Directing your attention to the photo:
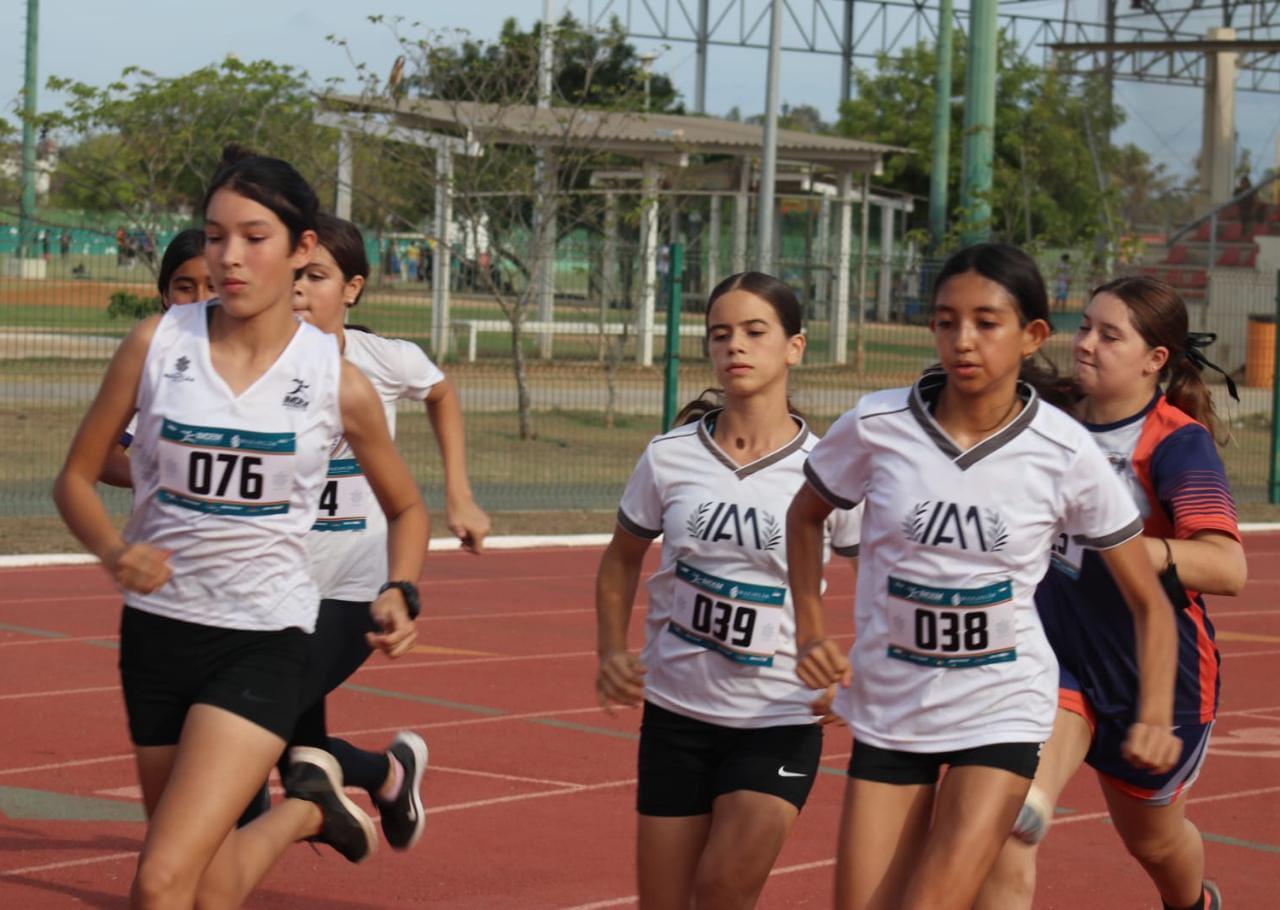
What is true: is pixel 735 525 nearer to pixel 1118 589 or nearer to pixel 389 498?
pixel 389 498

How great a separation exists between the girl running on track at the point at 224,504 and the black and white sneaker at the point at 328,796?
49 cm

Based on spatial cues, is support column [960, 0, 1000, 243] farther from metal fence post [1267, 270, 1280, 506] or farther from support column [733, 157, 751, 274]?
metal fence post [1267, 270, 1280, 506]

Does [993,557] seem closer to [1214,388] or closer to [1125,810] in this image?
[1125,810]

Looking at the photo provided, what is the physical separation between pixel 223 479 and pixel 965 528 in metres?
1.51

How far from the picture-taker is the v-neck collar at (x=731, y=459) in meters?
4.59

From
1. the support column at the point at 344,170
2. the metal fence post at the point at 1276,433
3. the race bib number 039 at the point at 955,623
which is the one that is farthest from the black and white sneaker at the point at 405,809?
the support column at the point at 344,170

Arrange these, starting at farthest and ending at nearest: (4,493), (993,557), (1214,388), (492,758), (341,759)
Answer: (1214,388) < (4,493) < (492,758) < (341,759) < (993,557)

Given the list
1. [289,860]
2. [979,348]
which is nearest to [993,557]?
[979,348]

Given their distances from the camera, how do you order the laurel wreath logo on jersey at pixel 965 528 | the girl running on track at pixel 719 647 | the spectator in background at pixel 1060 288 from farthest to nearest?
the spectator in background at pixel 1060 288 < the girl running on track at pixel 719 647 < the laurel wreath logo on jersey at pixel 965 528

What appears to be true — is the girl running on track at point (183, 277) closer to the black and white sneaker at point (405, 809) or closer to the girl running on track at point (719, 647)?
the black and white sneaker at point (405, 809)

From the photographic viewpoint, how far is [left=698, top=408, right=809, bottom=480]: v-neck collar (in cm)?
459

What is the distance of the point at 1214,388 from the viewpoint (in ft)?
85.2

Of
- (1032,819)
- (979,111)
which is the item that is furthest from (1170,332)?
(979,111)

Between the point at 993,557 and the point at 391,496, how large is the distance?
4.33 ft
